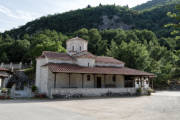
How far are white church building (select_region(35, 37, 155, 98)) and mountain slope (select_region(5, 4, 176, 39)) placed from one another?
82.6 m

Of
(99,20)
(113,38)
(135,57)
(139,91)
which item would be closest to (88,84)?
(139,91)

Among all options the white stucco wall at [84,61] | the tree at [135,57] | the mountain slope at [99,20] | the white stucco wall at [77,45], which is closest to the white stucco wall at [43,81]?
the white stucco wall at [84,61]

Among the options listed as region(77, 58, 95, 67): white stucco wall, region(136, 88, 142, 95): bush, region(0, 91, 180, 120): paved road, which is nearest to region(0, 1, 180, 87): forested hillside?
region(0, 91, 180, 120): paved road

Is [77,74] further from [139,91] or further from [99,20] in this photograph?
[99,20]

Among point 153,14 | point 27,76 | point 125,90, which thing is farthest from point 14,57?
point 153,14

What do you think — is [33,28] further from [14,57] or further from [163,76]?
[163,76]

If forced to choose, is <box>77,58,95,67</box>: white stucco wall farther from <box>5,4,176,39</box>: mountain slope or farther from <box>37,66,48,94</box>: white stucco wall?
<box>5,4,176,39</box>: mountain slope

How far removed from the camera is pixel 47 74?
22.5 m

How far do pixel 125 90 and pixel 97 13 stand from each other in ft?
404

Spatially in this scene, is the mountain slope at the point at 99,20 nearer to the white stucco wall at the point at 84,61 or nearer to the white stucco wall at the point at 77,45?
the white stucco wall at the point at 77,45

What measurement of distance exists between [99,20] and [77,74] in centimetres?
11235

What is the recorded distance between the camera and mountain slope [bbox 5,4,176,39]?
111594 mm

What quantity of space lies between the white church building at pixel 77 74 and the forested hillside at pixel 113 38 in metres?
10.3

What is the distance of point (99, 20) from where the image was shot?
13088cm
